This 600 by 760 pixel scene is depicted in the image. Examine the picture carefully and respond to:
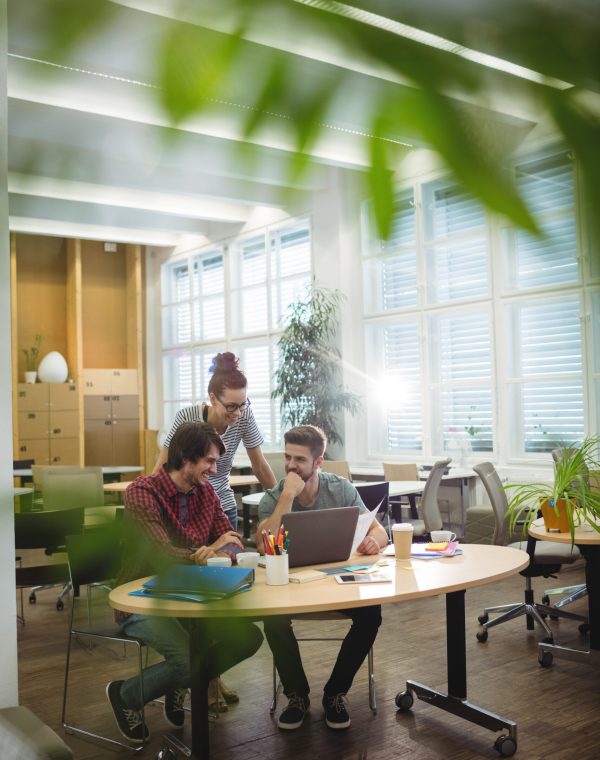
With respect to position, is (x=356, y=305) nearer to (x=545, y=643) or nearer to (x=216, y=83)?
(x=545, y=643)

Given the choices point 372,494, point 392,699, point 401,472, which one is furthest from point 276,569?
point 401,472

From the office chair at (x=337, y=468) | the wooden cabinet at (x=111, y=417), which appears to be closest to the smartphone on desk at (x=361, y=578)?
the office chair at (x=337, y=468)

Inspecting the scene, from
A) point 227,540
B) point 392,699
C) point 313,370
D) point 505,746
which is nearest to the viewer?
point 505,746

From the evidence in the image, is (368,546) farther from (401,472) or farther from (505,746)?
(401,472)

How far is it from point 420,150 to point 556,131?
4cm

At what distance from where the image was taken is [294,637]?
10.3ft

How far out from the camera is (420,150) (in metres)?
0.24

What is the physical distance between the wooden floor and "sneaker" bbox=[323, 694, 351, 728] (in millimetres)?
39

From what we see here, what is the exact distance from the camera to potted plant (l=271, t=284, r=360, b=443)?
827cm

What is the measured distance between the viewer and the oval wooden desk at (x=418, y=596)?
240cm

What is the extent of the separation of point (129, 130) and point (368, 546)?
9.71 ft

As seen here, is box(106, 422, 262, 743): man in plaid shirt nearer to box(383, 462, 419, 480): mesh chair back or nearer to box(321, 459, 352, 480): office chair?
box(321, 459, 352, 480): office chair

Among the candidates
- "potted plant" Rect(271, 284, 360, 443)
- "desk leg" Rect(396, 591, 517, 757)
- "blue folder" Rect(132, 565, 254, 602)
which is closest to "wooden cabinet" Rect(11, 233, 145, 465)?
"potted plant" Rect(271, 284, 360, 443)

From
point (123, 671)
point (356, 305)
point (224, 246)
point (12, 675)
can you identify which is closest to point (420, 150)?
point (224, 246)
